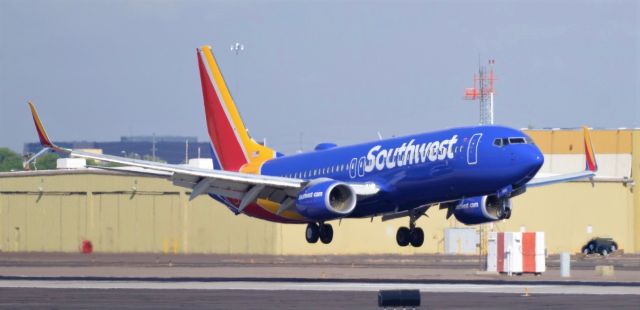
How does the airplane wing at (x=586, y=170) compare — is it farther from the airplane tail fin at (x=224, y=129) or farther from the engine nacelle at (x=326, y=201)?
the airplane tail fin at (x=224, y=129)

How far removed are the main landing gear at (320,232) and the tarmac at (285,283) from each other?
2.00 metres

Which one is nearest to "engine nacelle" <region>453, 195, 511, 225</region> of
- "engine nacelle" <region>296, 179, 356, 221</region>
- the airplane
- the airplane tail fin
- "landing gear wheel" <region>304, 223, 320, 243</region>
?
the airplane

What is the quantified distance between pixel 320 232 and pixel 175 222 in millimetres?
32461

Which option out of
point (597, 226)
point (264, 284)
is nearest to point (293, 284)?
point (264, 284)


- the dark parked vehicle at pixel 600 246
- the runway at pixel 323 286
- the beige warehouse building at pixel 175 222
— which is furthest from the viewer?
the dark parked vehicle at pixel 600 246

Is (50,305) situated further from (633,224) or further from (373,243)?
(633,224)

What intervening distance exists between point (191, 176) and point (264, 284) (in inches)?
378

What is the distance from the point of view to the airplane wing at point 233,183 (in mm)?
66062

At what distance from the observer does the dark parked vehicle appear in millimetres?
104875

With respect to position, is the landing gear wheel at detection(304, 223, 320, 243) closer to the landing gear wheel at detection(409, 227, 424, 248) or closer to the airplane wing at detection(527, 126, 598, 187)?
the landing gear wheel at detection(409, 227, 424, 248)

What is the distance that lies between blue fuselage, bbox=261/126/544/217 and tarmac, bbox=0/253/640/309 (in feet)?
13.8

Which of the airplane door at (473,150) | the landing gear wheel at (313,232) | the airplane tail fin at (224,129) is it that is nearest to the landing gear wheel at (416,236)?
the landing gear wheel at (313,232)

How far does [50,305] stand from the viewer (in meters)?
47.4

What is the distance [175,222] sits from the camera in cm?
9912
